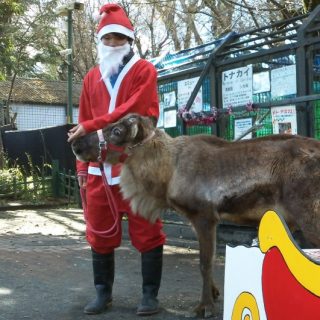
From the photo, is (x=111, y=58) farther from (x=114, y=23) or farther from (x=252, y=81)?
(x=252, y=81)

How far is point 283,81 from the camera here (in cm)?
690

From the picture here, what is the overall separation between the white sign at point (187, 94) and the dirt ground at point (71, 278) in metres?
1.91

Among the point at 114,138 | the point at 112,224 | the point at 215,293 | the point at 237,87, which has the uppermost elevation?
the point at 237,87

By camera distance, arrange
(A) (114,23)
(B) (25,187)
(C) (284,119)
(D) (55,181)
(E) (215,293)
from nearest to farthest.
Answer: (A) (114,23)
(E) (215,293)
(C) (284,119)
(B) (25,187)
(D) (55,181)

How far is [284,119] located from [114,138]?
9.85 feet

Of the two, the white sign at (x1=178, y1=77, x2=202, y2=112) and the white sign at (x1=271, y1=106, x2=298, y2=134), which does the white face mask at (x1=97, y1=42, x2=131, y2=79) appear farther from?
the white sign at (x1=178, y1=77, x2=202, y2=112)

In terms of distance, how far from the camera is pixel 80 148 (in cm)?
444

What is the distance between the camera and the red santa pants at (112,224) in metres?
4.68

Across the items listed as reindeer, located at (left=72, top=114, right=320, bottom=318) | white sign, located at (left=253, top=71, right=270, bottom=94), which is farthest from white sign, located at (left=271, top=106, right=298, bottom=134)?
reindeer, located at (left=72, top=114, right=320, bottom=318)

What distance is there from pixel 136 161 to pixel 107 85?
28.4 inches

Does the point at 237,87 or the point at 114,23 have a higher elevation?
the point at 114,23

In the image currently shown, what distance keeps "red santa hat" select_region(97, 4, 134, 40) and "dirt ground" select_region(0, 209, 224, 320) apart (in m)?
2.37

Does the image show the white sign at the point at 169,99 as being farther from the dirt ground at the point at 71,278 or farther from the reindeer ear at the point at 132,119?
the reindeer ear at the point at 132,119

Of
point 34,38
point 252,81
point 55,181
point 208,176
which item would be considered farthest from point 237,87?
point 34,38
